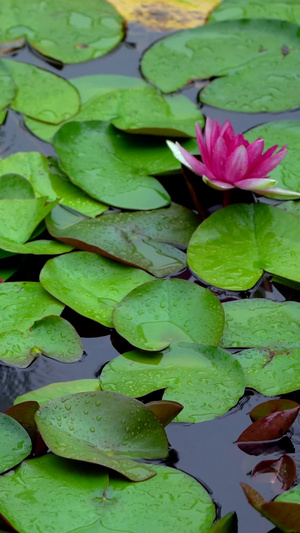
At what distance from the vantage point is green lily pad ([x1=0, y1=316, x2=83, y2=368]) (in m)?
1.50

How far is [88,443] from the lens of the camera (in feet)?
4.27

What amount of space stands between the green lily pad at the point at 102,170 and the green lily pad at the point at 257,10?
904 millimetres

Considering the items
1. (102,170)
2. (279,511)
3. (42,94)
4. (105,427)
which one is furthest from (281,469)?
(42,94)

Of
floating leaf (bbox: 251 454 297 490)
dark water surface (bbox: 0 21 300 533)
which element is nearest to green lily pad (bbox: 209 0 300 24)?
dark water surface (bbox: 0 21 300 533)

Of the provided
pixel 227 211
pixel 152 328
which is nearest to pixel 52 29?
pixel 227 211

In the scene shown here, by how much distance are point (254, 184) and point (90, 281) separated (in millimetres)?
500

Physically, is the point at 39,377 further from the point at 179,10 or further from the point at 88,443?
the point at 179,10

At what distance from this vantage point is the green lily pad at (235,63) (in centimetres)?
229

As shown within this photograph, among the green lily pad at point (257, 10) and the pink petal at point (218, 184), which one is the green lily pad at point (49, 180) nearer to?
the pink petal at point (218, 184)

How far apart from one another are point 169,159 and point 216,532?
46.7 inches

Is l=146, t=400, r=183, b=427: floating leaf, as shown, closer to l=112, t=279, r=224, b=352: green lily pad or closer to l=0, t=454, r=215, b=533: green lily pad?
l=0, t=454, r=215, b=533: green lily pad

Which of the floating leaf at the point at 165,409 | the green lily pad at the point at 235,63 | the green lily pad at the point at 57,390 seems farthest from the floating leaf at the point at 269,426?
the green lily pad at the point at 235,63

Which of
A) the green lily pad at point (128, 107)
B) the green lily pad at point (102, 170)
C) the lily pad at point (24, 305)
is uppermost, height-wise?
the green lily pad at point (128, 107)

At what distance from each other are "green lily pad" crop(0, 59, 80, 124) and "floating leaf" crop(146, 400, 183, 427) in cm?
118
